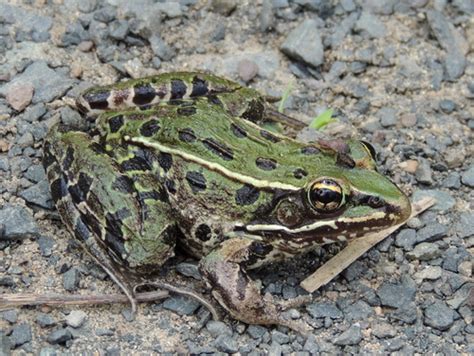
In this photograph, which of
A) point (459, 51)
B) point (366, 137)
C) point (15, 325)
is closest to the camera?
point (15, 325)

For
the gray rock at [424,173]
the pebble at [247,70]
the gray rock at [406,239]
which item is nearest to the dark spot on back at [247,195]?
the gray rock at [406,239]

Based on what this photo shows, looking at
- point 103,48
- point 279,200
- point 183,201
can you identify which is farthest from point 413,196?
point 103,48

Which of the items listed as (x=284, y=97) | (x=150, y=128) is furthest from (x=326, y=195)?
(x=284, y=97)

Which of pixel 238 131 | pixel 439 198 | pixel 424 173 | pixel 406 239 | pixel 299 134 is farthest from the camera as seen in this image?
pixel 299 134

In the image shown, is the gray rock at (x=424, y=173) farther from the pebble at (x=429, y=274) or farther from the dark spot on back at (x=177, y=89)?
the dark spot on back at (x=177, y=89)

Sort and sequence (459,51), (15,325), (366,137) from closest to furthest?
(15,325), (366,137), (459,51)

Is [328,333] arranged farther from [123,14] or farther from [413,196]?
[123,14]

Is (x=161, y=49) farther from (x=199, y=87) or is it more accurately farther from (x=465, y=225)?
(x=465, y=225)

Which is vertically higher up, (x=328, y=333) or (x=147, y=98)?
(x=147, y=98)

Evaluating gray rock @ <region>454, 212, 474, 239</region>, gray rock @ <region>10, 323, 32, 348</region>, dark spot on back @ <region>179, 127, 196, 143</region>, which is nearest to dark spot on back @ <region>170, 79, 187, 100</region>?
dark spot on back @ <region>179, 127, 196, 143</region>
